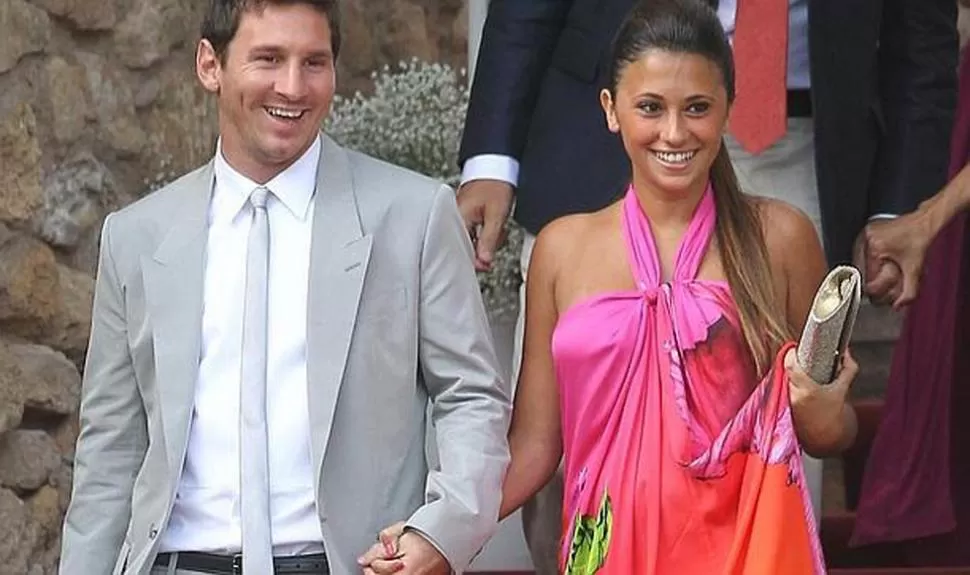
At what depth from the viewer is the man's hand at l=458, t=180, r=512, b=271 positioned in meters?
3.86

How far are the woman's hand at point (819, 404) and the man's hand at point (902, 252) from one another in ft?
1.64

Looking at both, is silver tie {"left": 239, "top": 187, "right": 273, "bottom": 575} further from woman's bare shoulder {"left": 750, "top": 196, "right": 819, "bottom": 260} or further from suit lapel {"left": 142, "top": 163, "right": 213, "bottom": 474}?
woman's bare shoulder {"left": 750, "top": 196, "right": 819, "bottom": 260}

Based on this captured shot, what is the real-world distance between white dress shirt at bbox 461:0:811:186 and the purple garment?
35.4 inches

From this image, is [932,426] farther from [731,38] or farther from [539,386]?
[539,386]

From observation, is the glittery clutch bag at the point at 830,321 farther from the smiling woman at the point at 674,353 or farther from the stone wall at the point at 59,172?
the stone wall at the point at 59,172

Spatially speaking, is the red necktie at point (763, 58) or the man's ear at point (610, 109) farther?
the red necktie at point (763, 58)

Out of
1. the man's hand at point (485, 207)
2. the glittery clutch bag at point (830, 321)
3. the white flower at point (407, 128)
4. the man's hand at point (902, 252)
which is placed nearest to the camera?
the glittery clutch bag at point (830, 321)

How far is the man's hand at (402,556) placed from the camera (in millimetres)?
3018

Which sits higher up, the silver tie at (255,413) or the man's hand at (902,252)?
the man's hand at (902,252)

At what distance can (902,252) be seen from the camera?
3.66 meters

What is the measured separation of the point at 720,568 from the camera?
10.3ft

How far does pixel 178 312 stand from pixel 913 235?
1.17 metres

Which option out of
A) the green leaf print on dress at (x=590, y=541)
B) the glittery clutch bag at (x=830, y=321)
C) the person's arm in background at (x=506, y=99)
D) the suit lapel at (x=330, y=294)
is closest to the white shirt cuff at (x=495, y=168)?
the person's arm in background at (x=506, y=99)

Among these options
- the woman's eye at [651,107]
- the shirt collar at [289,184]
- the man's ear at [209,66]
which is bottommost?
the shirt collar at [289,184]
